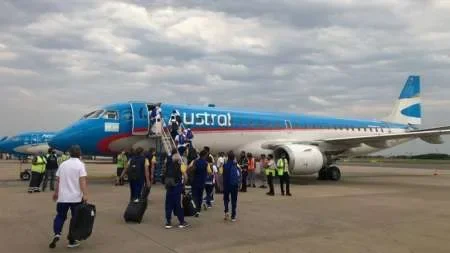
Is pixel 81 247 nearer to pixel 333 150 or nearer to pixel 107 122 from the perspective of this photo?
pixel 107 122

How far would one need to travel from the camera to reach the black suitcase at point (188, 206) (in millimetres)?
10125

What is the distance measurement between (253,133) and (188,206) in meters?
13.2

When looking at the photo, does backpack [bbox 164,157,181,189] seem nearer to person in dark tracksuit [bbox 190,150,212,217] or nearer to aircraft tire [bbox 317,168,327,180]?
person in dark tracksuit [bbox 190,150,212,217]

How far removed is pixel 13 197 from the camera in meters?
14.6

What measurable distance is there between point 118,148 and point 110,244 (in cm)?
1201

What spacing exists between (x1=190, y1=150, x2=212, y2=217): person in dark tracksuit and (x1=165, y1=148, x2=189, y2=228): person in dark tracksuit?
3.45ft

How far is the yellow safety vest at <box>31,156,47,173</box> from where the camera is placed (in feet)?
54.1

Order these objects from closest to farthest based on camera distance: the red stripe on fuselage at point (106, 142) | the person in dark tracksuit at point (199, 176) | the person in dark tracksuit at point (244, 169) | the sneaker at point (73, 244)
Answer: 1. the sneaker at point (73, 244)
2. the person in dark tracksuit at point (199, 176)
3. the person in dark tracksuit at point (244, 169)
4. the red stripe on fuselage at point (106, 142)

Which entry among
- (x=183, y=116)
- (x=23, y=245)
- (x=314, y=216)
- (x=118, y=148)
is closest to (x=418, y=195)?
(x=314, y=216)

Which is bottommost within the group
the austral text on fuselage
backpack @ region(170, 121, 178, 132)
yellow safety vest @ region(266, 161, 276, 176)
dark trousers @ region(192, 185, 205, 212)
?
dark trousers @ region(192, 185, 205, 212)

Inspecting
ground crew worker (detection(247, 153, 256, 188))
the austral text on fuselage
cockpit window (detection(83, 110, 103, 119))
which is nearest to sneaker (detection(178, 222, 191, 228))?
ground crew worker (detection(247, 153, 256, 188))

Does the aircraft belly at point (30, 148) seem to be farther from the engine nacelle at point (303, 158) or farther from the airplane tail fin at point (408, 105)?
the airplane tail fin at point (408, 105)

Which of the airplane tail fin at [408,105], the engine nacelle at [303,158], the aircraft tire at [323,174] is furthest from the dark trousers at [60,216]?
the airplane tail fin at [408,105]

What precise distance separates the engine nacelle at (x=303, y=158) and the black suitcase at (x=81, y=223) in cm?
1379
